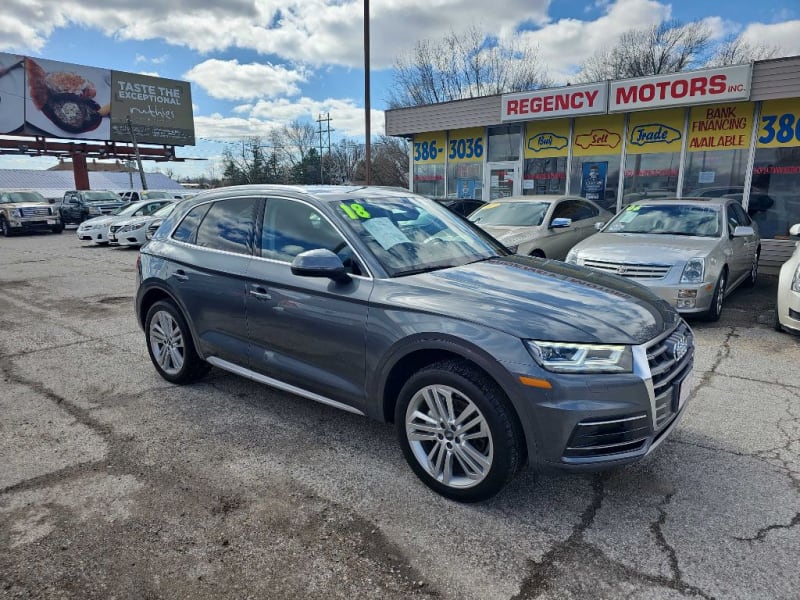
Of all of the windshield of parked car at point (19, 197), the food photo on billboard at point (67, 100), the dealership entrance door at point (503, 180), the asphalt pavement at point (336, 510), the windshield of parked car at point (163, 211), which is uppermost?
the food photo on billboard at point (67, 100)

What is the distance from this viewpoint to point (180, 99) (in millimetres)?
46125

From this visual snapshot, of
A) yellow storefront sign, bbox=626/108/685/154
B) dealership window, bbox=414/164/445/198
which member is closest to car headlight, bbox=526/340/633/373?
yellow storefront sign, bbox=626/108/685/154

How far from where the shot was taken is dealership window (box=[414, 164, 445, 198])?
16312 millimetres

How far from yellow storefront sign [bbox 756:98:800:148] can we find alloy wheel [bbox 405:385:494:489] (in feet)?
38.4

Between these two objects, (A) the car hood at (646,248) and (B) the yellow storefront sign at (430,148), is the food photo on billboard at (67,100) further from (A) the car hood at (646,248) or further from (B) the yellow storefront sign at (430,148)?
(A) the car hood at (646,248)

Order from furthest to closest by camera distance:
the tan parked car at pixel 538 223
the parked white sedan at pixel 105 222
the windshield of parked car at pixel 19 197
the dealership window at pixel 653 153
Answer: the windshield of parked car at pixel 19 197, the parked white sedan at pixel 105 222, the dealership window at pixel 653 153, the tan parked car at pixel 538 223

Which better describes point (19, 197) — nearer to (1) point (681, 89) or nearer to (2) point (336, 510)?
(1) point (681, 89)

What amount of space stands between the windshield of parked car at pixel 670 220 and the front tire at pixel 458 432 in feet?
19.0

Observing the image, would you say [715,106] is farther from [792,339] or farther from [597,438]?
[597,438]

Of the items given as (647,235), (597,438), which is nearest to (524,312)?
(597,438)

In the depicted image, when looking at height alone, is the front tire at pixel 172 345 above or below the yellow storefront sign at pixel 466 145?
below

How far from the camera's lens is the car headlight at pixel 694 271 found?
6.21 metres

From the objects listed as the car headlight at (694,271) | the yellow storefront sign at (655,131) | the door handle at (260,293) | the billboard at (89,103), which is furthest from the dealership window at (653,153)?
the billboard at (89,103)

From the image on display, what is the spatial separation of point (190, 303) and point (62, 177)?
6321 centimetres
